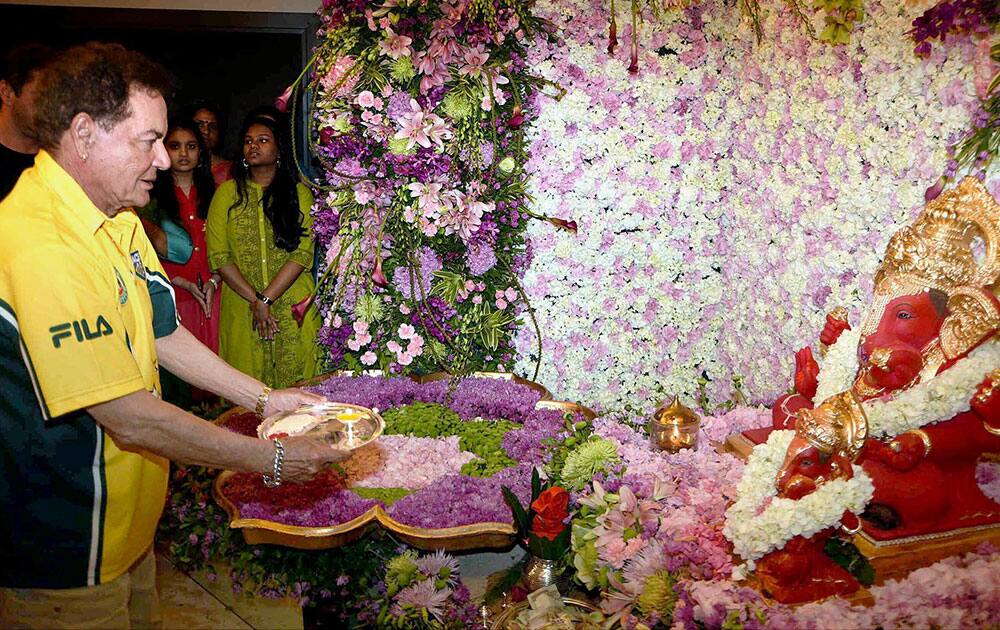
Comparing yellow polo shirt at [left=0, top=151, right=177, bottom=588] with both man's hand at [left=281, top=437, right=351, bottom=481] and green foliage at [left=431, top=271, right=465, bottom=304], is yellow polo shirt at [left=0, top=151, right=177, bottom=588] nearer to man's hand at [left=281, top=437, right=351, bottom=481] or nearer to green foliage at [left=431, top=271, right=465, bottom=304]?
man's hand at [left=281, top=437, right=351, bottom=481]

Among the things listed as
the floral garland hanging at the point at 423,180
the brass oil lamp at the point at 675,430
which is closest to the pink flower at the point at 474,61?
the floral garland hanging at the point at 423,180

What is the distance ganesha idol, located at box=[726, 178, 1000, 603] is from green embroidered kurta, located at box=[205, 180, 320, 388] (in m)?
2.64

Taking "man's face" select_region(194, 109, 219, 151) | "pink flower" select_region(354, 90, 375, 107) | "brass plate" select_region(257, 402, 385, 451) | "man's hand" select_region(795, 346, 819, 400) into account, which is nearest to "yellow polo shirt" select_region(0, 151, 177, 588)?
"brass plate" select_region(257, 402, 385, 451)

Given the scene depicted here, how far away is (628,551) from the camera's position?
2.33 metres

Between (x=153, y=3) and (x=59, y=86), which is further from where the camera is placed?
(x=153, y=3)

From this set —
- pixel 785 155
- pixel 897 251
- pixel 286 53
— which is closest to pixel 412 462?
pixel 897 251

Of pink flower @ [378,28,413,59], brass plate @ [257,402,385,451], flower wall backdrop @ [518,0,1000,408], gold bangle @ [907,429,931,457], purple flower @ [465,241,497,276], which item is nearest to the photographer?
gold bangle @ [907,429,931,457]

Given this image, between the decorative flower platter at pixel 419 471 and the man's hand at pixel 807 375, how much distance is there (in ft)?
2.91

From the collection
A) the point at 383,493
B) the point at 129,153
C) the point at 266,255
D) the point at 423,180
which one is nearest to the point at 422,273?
the point at 423,180

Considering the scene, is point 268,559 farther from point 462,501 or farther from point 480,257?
point 480,257

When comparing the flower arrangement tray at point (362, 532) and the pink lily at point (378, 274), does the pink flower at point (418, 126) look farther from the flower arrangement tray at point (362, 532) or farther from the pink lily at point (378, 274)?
the flower arrangement tray at point (362, 532)

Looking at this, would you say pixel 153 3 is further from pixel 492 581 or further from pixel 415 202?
pixel 492 581

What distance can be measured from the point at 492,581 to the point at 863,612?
3.97 ft

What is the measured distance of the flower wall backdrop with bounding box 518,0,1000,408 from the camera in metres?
3.39
